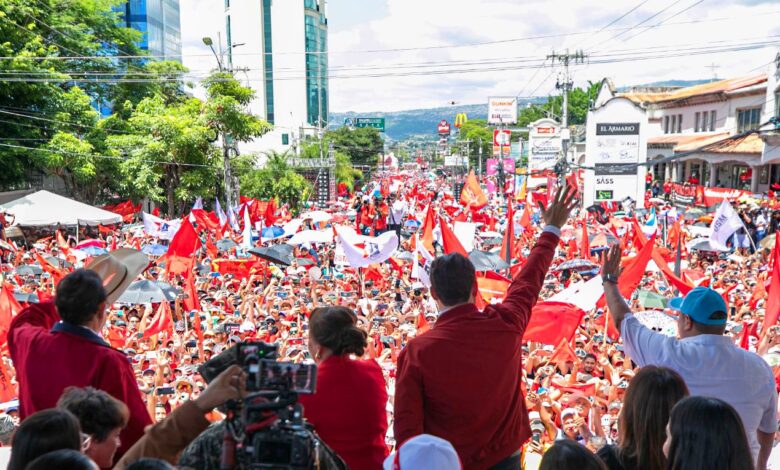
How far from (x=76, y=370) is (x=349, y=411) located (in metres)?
1.07

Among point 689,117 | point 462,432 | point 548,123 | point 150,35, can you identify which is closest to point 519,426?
point 462,432

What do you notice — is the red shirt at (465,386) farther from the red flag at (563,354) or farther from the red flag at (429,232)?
the red flag at (429,232)

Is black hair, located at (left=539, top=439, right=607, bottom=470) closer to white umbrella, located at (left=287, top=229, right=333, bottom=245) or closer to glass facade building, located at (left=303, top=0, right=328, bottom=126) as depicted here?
white umbrella, located at (left=287, top=229, right=333, bottom=245)

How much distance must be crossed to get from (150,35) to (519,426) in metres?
69.5

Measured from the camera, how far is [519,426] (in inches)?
118

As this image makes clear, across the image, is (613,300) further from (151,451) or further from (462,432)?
(151,451)

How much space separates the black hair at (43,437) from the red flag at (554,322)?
6.18 meters

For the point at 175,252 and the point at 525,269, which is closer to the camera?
the point at 525,269

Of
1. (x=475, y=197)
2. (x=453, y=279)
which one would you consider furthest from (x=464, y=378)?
(x=475, y=197)

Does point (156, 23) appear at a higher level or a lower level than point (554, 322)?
higher

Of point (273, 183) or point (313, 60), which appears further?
point (313, 60)

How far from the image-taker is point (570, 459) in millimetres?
2156

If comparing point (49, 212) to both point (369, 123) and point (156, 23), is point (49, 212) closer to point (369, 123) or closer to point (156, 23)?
point (156, 23)

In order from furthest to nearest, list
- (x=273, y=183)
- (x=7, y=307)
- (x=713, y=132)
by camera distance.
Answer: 1. (x=713, y=132)
2. (x=273, y=183)
3. (x=7, y=307)
